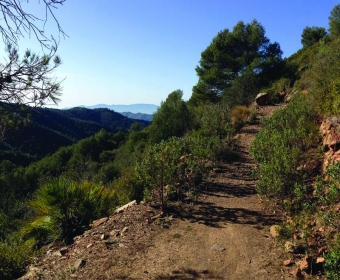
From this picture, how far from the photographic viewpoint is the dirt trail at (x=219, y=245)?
4.31 metres

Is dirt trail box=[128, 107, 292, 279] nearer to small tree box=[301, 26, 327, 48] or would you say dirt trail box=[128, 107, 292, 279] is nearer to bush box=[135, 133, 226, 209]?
bush box=[135, 133, 226, 209]

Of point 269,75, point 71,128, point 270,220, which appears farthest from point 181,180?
point 71,128

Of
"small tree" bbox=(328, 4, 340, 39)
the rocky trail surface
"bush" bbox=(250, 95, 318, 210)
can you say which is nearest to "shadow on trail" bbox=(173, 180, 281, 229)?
the rocky trail surface

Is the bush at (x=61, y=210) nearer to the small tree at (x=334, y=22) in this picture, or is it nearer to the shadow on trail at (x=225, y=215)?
the shadow on trail at (x=225, y=215)

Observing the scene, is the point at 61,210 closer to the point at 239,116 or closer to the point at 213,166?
the point at 213,166

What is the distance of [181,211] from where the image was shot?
6590mm

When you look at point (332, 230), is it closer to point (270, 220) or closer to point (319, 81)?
point (270, 220)

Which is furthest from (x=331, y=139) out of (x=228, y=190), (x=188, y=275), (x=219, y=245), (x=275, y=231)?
(x=188, y=275)

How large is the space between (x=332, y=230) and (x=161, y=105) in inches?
924

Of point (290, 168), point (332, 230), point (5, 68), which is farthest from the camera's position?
point (290, 168)

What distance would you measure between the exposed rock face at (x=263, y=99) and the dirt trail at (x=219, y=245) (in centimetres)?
1169

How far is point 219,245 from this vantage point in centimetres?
509

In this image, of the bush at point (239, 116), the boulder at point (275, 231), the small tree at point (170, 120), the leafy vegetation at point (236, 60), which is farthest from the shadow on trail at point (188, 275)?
the leafy vegetation at point (236, 60)

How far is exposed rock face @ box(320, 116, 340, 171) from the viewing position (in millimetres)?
6262
